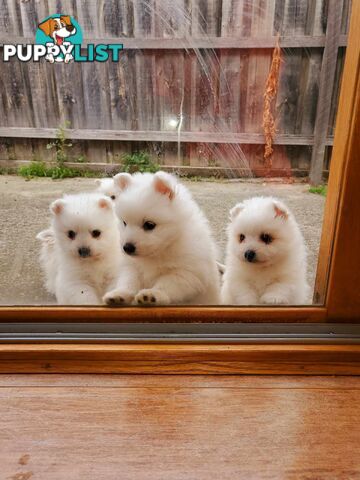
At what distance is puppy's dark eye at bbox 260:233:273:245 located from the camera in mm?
1534

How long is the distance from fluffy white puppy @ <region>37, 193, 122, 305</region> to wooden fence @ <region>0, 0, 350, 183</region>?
0.20 m

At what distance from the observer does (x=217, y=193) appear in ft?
5.47

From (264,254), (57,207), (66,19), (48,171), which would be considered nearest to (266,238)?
(264,254)

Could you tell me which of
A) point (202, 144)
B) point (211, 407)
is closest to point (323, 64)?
point (202, 144)

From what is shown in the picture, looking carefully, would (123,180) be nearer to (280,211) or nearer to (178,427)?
(280,211)

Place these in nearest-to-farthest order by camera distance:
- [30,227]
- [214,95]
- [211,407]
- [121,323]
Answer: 1. [211,407]
2. [121,323]
3. [214,95]
4. [30,227]

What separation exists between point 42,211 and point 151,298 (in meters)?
0.69

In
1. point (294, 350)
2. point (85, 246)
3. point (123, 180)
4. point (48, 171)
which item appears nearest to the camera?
point (294, 350)

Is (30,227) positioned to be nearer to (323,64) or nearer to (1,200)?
(1,200)

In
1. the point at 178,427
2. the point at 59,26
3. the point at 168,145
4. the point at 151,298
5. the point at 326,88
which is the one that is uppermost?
the point at 59,26

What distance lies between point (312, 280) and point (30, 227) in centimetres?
115

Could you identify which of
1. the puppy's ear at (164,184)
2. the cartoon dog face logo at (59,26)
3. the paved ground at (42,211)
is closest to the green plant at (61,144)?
the paved ground at (42,211)

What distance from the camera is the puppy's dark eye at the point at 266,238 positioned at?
1.53 metres

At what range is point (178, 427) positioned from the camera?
101 centimetres
